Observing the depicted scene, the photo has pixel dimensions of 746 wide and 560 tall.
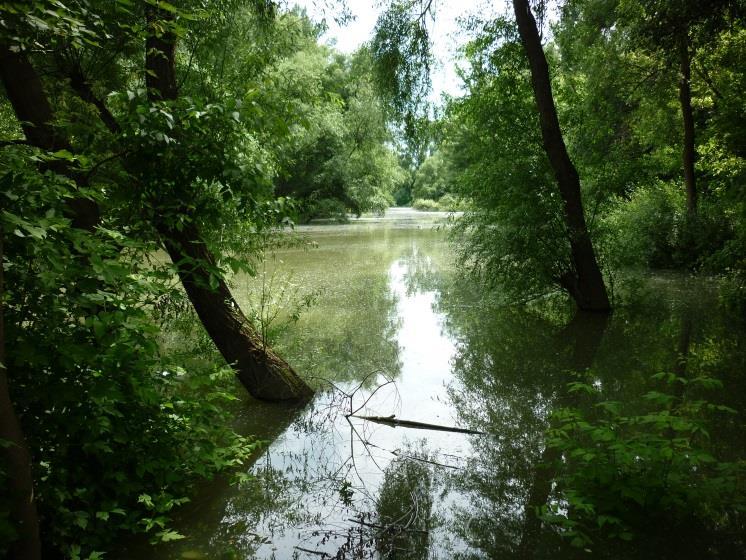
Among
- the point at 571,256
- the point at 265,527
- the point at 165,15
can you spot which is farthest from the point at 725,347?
the point at 165,15

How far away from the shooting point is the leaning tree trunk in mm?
4934

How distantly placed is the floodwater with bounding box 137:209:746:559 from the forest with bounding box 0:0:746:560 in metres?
0.03

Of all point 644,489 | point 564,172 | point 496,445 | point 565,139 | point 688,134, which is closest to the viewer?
point 644,489

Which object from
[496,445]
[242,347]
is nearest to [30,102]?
[242,347]

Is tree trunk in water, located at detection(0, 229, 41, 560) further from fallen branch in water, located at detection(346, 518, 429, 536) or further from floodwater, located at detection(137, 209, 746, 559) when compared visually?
fallen branch in water, located at detection(346, 518, 429, 536)

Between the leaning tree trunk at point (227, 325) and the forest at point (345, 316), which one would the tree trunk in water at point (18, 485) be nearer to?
the forest at point (345, 316)

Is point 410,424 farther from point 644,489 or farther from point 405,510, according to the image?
point 644,489

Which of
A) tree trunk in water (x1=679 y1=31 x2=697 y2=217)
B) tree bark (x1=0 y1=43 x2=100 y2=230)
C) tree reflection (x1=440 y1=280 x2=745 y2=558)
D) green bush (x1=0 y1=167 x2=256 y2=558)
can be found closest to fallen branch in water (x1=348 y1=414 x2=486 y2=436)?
tree reflection (x1=440 y1=280 x2=745 y2=558)

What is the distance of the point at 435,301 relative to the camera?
11.4 meters

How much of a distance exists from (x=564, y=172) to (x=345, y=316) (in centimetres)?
455

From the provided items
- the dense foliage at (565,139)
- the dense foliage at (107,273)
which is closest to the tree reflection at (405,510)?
the dense foliage at (107,273)

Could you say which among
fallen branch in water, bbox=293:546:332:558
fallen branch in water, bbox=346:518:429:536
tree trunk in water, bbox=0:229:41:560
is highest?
tree trunk in water, bbox=0:229:41:560

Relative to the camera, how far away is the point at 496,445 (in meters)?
4.67

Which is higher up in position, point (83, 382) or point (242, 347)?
point (83, 382)
